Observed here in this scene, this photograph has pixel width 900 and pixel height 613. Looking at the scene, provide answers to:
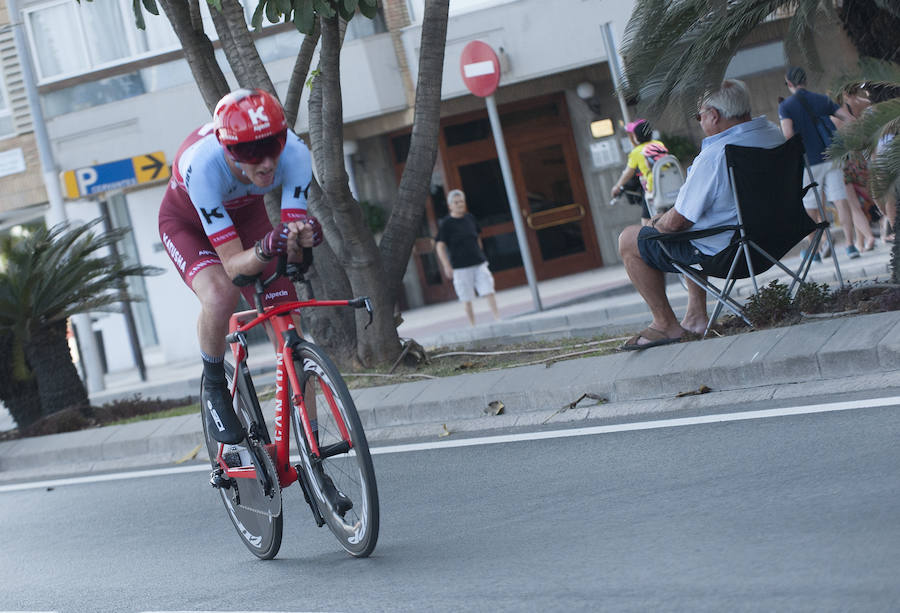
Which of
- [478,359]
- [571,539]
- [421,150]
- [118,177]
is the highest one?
[118,177]

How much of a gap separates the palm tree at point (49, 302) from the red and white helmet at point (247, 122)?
8.11 m

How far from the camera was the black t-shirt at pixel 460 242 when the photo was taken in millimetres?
16562

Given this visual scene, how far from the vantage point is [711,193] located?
813 cm

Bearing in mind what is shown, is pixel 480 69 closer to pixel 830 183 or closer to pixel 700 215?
pixel 830 183

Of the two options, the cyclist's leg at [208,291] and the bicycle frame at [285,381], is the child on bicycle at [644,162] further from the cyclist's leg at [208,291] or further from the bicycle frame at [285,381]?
the bicycle frame at [285,381]

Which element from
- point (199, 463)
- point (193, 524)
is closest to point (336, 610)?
point (193, 524)

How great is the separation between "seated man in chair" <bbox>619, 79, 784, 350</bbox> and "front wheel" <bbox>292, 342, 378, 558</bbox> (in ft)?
10.9

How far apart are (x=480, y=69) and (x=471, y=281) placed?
2.85 metres

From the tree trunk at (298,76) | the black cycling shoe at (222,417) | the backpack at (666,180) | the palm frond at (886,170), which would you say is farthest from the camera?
the backpack at (666,180)

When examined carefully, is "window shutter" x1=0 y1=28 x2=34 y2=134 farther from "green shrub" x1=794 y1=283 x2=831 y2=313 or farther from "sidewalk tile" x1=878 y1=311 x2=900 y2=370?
"sidewalk tile" x1=878 y1=311 x2=900 y2=370

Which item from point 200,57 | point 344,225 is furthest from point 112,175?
point 344,225

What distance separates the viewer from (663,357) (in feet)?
26.1

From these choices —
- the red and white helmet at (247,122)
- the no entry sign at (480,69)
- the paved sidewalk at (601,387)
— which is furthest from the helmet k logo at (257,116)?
the no entry sign at (480,69)

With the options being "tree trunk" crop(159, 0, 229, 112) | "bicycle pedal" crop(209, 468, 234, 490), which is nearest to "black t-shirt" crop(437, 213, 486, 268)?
"tree trunk" crop(159, 0, 229, 112)
